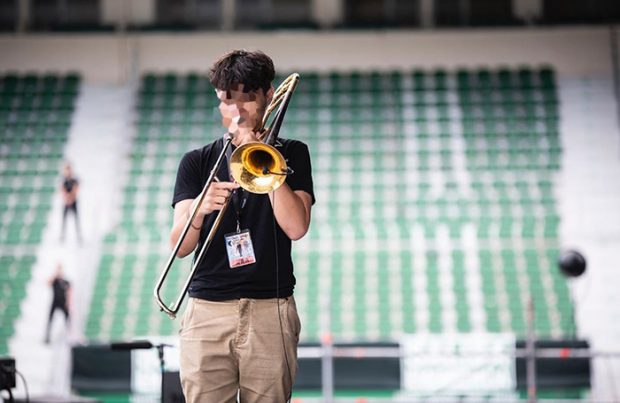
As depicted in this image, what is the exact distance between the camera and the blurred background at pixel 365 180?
32.8ft

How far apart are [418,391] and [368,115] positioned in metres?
6.77

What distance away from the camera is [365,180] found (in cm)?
1423

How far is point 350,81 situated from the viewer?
15648 millimetres

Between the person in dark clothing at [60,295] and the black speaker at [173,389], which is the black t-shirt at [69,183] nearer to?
the person in dark clothing at [60,295]

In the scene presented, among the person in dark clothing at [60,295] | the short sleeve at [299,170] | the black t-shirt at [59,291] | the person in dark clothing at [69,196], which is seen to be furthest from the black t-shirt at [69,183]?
the short sleeve at [299,170]

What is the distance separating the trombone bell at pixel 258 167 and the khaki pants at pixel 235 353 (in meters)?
0.36

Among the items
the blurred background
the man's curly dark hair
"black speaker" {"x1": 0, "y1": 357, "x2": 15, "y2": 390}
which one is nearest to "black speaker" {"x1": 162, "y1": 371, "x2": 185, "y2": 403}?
"black speaker" {"x1": 0, "y1": 357, "x2": 15, "y2": 390}

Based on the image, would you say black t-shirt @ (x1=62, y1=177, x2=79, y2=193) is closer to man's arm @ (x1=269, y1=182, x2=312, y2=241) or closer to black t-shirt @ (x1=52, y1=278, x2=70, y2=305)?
black t-shirt @ (x1=52, y1=278, x2=70, y2=305)

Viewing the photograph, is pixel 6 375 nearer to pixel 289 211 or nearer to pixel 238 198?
pixel 238 198

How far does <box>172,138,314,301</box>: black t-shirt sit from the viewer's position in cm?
278

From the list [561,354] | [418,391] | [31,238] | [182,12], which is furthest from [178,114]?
[561,354]

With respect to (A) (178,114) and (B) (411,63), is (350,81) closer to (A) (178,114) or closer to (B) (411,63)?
(B) (411,63)

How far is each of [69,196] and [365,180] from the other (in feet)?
14.7

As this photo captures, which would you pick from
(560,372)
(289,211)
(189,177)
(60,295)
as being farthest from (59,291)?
(289,211)
